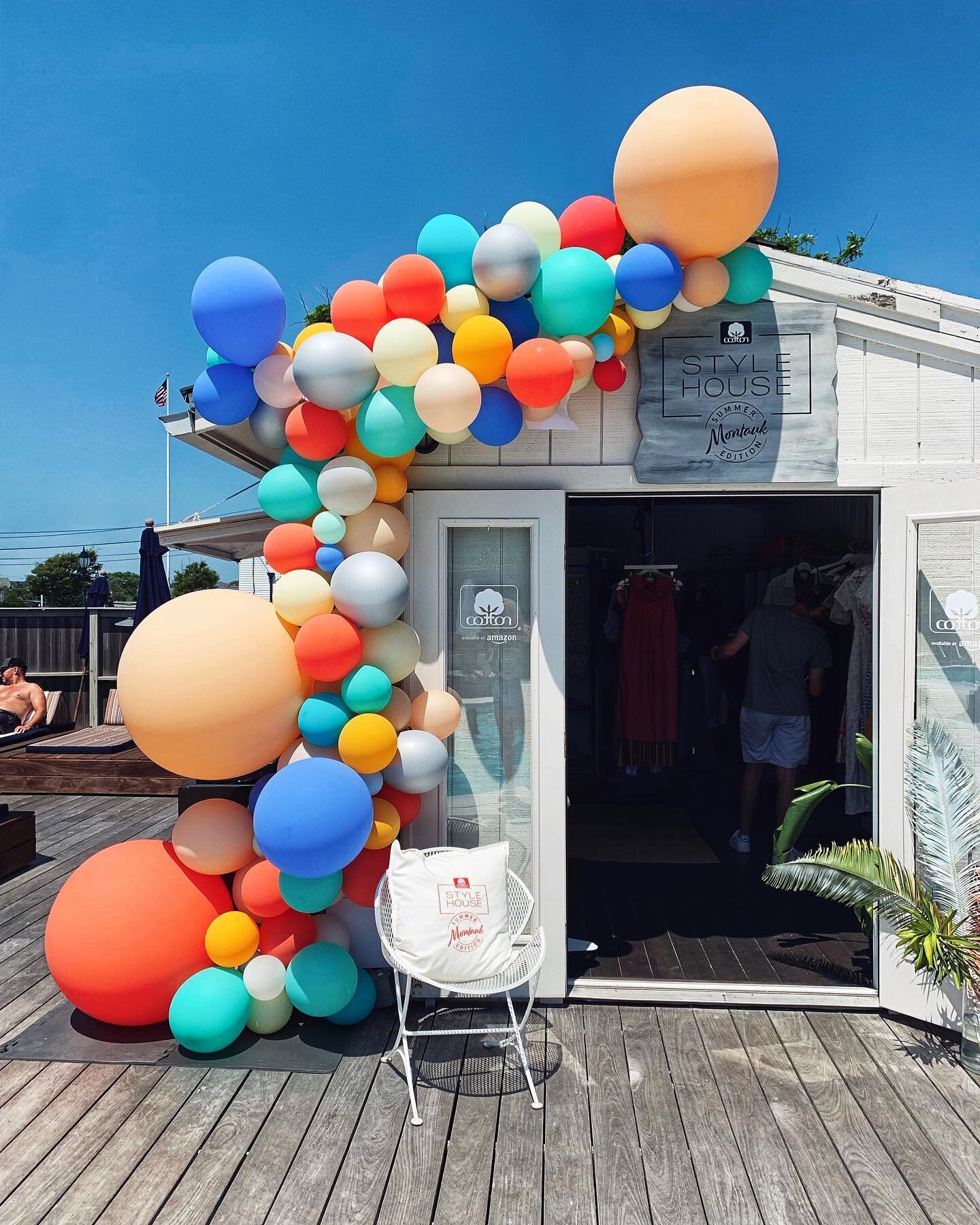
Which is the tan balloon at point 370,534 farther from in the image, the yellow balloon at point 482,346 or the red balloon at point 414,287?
the red balloon at point 414,287

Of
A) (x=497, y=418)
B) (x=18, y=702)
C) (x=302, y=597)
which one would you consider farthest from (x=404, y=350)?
(x=18, y=702)

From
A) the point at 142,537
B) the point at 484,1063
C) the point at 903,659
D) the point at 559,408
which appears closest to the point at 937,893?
the point at 903,659

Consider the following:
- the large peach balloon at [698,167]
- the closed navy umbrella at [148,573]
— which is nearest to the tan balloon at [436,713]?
the large peach balloon at [698,167]

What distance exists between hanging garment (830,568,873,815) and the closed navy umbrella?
5567 mm

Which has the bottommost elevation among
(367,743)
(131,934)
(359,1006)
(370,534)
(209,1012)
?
(359,1006)

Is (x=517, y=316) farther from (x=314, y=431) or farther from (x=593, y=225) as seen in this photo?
(x=314, y=431)

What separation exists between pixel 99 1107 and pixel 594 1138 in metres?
1.73

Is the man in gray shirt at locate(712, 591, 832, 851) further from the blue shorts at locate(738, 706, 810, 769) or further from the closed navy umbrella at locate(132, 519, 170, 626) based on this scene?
the closed navy umbrella at locate(132, 519, 170, 626)

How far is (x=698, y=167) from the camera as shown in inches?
112

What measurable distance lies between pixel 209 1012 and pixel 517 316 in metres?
2.95

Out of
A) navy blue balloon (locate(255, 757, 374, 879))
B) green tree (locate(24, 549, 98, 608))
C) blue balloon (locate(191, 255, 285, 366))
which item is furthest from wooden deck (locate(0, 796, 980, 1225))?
green tree (locate(24, 549, 98, 608))

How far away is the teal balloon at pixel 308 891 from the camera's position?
9.83 ft

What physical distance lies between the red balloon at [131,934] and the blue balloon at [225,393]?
6.11ft

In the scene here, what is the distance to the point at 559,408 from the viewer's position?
3.28 metres
